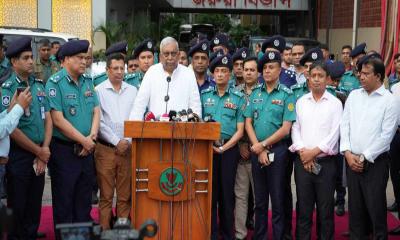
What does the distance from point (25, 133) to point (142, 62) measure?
7.00 feet

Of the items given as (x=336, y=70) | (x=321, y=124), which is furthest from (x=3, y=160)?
(x=336, y=70)

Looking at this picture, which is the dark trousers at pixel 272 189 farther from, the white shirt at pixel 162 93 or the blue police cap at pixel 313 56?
the blue police cap at pixel 313 56

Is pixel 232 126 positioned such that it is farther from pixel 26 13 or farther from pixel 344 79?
pixel 26 13

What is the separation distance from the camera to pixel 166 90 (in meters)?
5.87

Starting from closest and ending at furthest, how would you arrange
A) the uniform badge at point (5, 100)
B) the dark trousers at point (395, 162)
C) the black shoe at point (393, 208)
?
the uniform badge at point (5, 100), the dark trousers at point (395, 162), the black shoe at point (393, 208)

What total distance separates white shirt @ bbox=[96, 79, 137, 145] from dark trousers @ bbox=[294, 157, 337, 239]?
5.29ft

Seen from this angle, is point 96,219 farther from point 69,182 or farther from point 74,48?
point 74,48

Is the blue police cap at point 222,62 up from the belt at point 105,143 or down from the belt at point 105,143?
up

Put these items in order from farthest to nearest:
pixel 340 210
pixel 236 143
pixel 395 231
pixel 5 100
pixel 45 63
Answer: pixel 45 63 < pixel 340 210 < pixel 395 231 < pixel 236 143 < pixel 5 100

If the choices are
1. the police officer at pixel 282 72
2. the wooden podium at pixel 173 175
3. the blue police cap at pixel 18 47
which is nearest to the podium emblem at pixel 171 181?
the wooden podium at pixel 173 175

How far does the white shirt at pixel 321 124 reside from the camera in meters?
5.73

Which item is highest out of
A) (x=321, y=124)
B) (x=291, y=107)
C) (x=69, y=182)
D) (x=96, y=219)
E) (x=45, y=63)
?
(x=45, y=63)

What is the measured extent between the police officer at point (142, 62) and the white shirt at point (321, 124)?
191cm

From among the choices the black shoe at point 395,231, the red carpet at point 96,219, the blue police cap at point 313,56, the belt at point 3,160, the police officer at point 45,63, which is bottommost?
the red carpet at point 96,219
